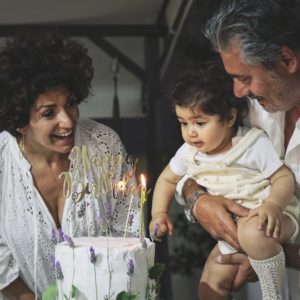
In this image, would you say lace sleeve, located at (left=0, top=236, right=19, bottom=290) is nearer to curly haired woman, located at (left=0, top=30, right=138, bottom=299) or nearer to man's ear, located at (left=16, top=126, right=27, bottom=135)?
curly haired woman, located at (left=0, top=30, right=138, bottom=299)

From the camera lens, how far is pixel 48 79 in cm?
214

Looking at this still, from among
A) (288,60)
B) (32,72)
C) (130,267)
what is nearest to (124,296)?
(130,267)

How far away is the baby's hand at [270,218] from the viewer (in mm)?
1715

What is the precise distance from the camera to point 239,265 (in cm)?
194

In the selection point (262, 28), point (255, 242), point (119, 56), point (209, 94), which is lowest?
point (255, 242)

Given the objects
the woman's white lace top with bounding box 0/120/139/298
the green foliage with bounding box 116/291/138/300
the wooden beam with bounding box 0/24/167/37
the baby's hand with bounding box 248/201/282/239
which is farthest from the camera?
the wooden beam with bounding box 0/24/167/37

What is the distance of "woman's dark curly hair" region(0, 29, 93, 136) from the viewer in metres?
2.14

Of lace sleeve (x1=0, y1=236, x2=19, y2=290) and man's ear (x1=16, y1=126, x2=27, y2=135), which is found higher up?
man's ear (x1=16, y1=126, x2=27, y2=135)

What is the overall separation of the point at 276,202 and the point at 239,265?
0.27 metres

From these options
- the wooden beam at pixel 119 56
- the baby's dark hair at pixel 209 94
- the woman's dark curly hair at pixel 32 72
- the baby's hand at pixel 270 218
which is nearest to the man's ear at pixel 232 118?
the baby's dark hair at pixel 209 94

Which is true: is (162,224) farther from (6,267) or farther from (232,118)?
(6,267)

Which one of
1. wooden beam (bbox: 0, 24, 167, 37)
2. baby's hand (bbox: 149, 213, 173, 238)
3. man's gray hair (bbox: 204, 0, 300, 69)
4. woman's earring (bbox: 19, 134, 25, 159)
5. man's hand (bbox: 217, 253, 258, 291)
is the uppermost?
wooden beam (bbox: 0, 24, 167, 37)

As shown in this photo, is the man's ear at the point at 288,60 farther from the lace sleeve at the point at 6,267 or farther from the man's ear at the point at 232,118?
→ the lace sleeve at the point at 6,267

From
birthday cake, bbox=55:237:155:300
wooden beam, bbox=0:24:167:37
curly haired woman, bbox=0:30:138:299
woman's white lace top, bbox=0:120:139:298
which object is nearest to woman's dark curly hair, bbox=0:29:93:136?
curly haired woman, bbox=0:30:138:299
